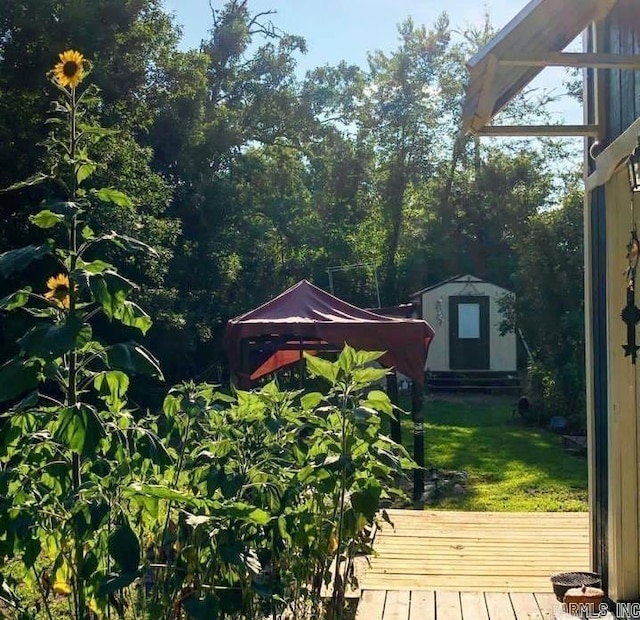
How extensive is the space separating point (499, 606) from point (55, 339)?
245 centimetres

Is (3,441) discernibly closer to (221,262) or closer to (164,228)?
(164,228)

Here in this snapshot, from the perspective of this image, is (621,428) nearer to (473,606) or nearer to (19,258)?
(473,606)

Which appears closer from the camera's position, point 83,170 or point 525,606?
point 83,170

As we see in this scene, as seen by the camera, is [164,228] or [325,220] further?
[325,220]

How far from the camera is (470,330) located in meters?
18.0

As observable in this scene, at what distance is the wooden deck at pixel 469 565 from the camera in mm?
3404

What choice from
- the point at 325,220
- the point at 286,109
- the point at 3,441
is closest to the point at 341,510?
the point at 3,441

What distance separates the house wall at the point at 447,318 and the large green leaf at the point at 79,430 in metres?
16.4

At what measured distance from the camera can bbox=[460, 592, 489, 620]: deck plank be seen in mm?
3287

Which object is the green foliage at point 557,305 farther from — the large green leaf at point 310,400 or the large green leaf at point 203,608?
the large green leaf at point 203,608

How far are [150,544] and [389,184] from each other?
68.1 feet

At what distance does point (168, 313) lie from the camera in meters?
13.7

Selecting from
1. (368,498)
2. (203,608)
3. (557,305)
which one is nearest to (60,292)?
(203,608)

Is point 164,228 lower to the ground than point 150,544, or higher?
higher
